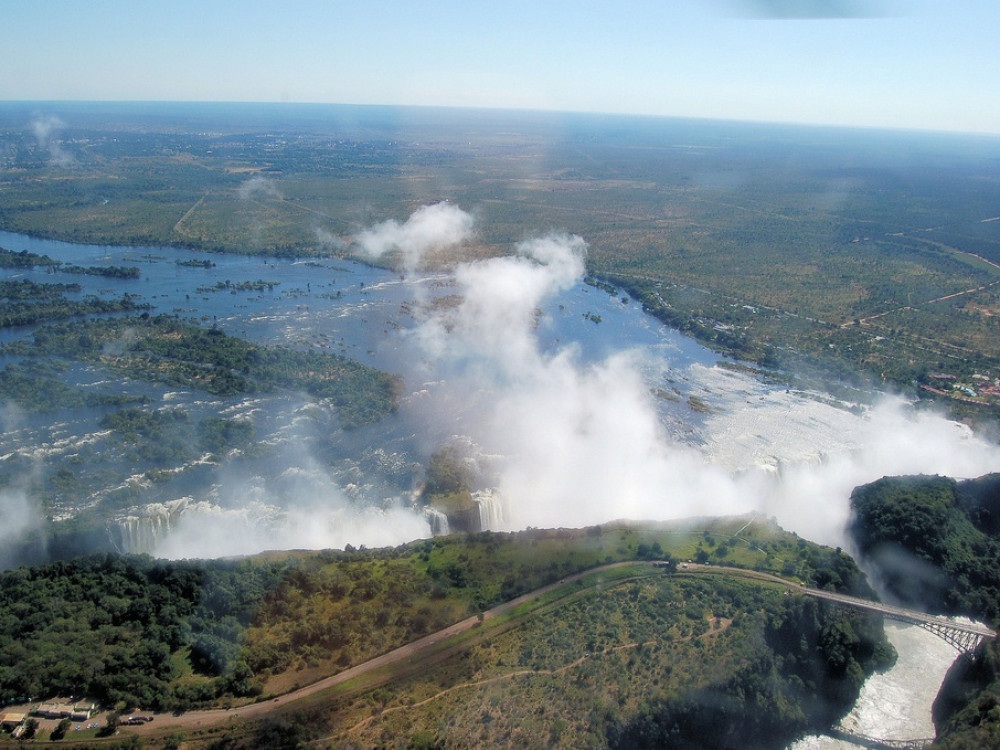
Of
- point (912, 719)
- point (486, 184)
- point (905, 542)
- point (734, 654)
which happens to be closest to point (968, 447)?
point (905, 542)

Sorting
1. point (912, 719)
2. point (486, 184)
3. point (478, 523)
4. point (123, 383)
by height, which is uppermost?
point (486, 184)

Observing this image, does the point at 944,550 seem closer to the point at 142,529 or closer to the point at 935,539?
the point at 935,539

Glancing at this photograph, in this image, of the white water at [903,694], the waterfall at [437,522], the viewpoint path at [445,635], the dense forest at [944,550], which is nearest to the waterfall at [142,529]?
the waterfall at [437,522]


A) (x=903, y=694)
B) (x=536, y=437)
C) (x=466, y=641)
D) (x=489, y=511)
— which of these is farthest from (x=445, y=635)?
(x=536, y=437)

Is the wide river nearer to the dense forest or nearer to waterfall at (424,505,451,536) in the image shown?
waterfall at (424,505,451,536)

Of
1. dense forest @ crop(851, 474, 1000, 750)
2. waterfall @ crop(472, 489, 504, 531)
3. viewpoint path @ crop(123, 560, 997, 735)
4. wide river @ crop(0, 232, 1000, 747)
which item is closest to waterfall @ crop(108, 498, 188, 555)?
wide river @ crop(0, 232, 1000, 747)

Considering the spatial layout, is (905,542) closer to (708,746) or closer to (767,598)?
(767,598)

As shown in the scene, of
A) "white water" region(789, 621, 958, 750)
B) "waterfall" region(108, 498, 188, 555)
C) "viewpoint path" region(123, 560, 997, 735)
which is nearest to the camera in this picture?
"viewpoint path" region(123, 560, 997, 735)
